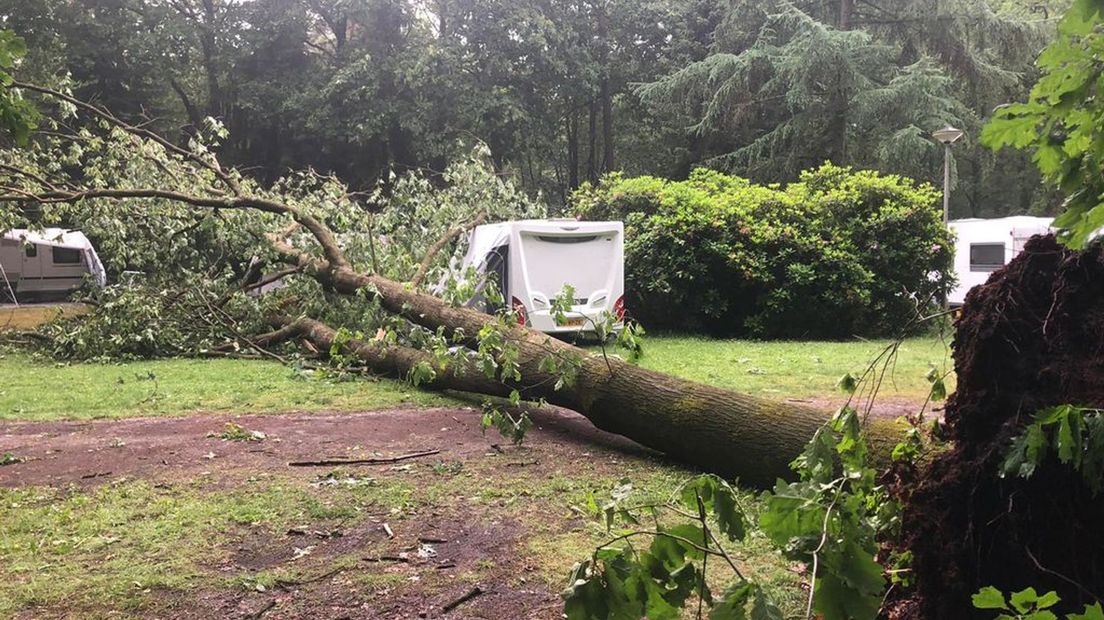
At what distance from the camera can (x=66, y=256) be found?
957 inches

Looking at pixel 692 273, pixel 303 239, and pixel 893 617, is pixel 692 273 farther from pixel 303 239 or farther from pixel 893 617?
pixel 893 617

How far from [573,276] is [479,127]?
14432 millimetres

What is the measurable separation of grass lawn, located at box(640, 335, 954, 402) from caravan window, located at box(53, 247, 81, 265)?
63.2 feet

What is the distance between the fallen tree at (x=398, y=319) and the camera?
461 centimetres

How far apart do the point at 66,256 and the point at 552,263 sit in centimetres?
1868

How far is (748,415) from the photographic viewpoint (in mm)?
4531

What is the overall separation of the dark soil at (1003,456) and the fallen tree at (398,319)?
1.17 m

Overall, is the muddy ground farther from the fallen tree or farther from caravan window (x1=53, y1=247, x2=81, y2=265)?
caravan window (x1=53, y1=247, x2=81, y2=265)

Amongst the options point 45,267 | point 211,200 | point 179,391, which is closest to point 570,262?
point 211,200

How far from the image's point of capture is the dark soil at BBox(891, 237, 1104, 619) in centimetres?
212

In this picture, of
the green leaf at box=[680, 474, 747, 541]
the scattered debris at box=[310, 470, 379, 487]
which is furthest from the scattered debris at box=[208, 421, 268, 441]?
the green leaf at box=[680, 474, 747, 541]

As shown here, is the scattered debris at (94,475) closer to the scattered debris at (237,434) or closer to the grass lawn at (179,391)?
the scattered debris at (237,434)

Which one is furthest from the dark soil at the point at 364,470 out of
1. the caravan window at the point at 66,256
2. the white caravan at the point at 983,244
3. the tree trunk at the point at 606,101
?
the tree trunk at the point at 606,101

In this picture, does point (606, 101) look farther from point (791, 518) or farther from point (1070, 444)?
point (791, 518)
